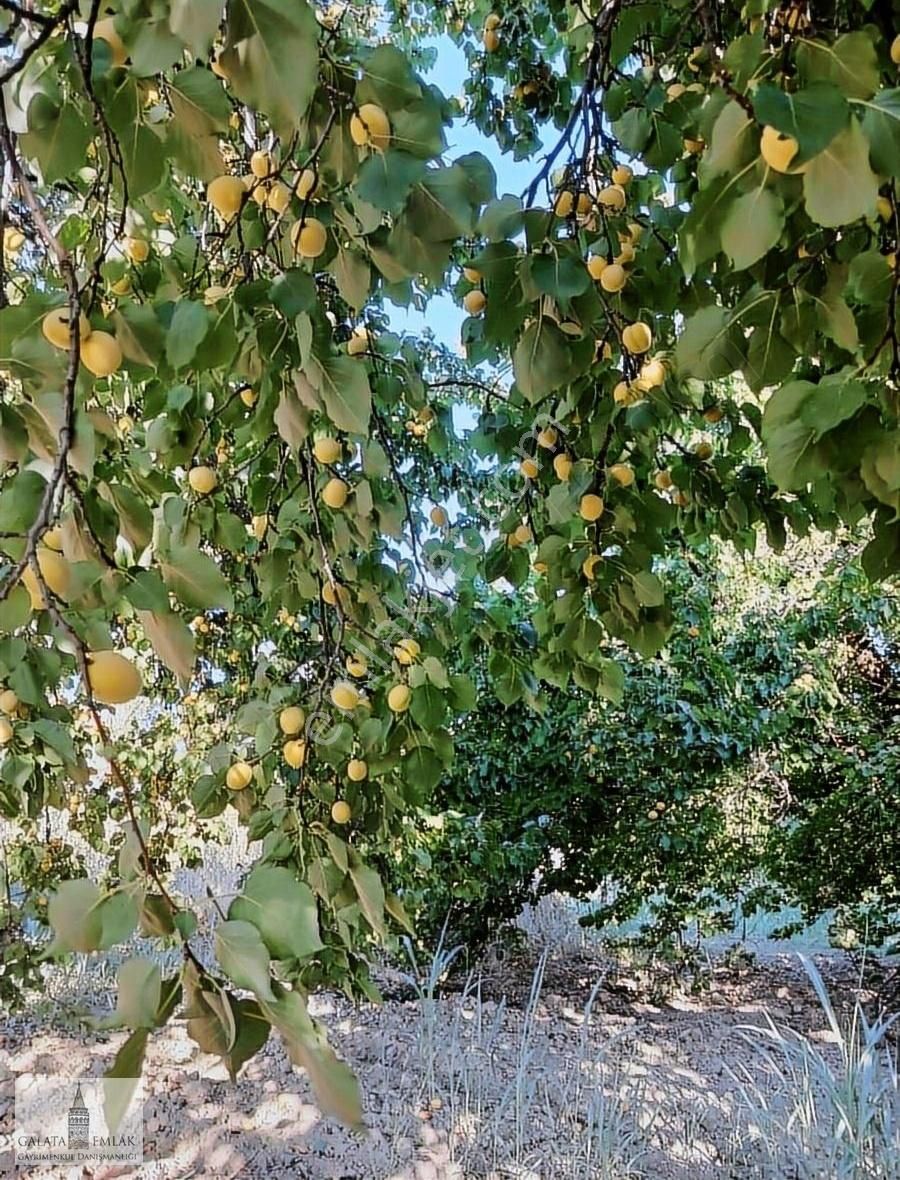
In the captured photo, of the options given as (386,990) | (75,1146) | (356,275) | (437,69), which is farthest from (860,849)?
(356,275)

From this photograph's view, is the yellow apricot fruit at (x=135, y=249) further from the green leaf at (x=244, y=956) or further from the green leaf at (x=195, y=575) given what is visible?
the green leaf at (x=244, y=956)

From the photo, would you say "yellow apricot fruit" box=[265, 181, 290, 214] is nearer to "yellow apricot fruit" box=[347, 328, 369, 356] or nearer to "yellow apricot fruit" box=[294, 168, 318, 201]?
"yellow apricot fruit" box=[294, 168, 318, 201]

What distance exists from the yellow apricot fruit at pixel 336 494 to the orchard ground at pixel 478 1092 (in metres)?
0.55

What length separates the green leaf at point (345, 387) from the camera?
0.69m

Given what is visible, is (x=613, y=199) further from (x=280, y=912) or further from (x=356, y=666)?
(x=280, y=912)

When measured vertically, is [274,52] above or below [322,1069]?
above

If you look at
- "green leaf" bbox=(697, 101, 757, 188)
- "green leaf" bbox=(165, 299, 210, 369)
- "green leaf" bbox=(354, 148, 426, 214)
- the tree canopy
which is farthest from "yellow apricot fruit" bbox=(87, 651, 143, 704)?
"green leaf" bbox=(697, 101, 757, 188)

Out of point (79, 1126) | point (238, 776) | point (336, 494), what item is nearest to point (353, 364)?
point (336, 494)

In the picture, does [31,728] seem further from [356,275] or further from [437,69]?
[437,69]

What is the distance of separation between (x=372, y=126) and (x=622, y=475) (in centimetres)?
58

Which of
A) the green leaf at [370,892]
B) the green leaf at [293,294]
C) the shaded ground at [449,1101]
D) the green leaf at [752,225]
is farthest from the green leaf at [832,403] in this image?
the shaded ground at [449,1101]

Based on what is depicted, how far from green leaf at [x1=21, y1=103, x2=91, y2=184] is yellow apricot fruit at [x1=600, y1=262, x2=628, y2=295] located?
0.51m

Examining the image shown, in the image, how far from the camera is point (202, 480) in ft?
3.12

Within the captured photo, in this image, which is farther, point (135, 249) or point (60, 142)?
point (135, 249)
